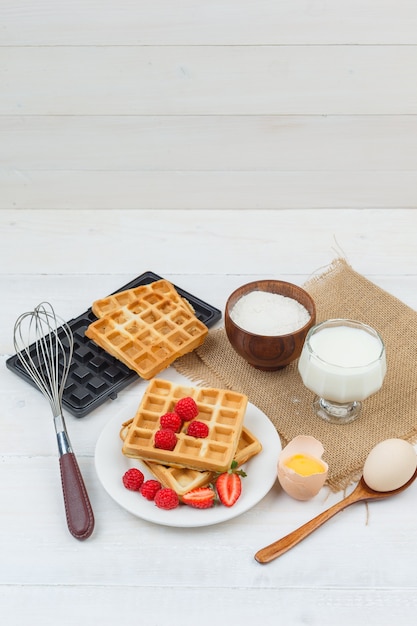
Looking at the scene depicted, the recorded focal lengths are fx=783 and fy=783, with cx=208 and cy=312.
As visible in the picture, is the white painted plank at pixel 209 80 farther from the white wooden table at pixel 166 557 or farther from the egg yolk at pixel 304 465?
the egg yolk at pixel 304 465

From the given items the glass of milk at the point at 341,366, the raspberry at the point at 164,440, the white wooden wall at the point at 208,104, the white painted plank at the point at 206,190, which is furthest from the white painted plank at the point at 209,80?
the raspberry at the point at 164,440

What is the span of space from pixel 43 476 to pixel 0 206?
1025mm

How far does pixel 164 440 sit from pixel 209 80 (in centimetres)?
100

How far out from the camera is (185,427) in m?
1.30

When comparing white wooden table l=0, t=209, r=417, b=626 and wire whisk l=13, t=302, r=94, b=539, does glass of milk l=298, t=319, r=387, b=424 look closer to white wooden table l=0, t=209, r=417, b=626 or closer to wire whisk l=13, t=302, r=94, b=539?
white wooden table l=0, t=209, r=417, b=626

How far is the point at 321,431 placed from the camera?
1360 millimetres

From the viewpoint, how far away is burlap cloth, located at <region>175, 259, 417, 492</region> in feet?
4.40

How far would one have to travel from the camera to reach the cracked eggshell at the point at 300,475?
3.90 feet

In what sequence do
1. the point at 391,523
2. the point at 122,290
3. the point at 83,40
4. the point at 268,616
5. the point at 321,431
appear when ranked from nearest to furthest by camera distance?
the point at 268,616
the point at 391,523
the point at 321,431
the point at 122,290
the point at 83,40

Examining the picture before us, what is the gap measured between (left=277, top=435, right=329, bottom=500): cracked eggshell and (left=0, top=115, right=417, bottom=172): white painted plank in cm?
96

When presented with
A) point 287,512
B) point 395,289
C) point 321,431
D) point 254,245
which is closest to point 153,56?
point 254,245

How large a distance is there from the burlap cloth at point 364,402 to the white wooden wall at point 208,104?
0.41 m

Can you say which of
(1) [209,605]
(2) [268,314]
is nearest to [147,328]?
(2) [268,314]

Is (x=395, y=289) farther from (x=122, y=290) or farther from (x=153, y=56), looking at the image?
(x=153, y=56)
